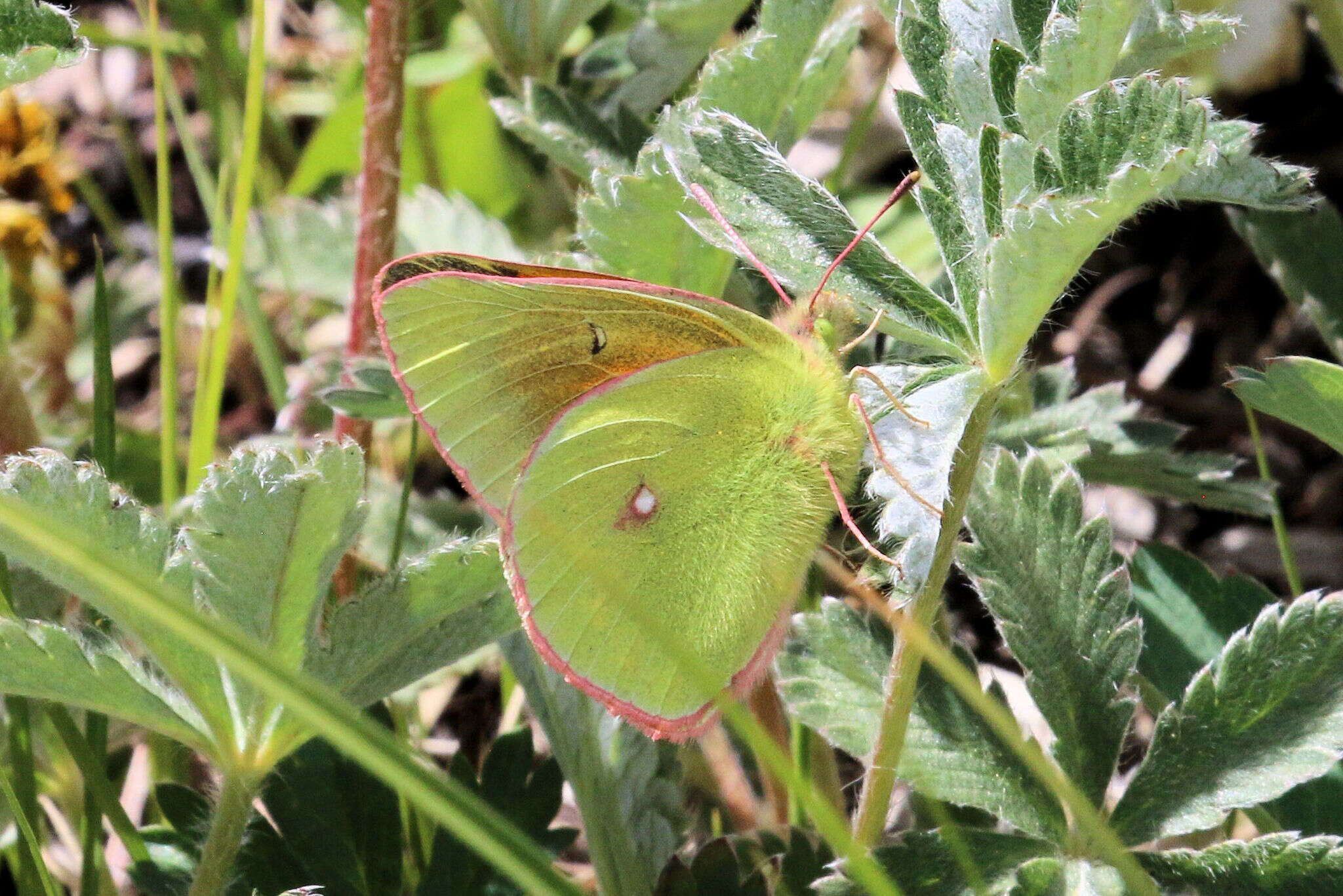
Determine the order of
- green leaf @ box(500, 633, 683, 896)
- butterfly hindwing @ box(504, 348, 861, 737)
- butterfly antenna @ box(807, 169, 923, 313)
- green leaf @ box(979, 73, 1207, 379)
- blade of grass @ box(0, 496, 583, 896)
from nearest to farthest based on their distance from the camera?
blade of grass @ box(0, 496, 583, 896)
green leaf @ box(979, 73, 1207, 379)
butterfly antenna @ box(807, 169, 923, 313)
butterfly hindwing @ box(504, 348, 861, 737)
green leaf @ box(500, 633, 683, 896)

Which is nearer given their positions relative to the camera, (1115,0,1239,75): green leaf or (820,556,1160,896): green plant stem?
(820,556,1160,896): green plant stem

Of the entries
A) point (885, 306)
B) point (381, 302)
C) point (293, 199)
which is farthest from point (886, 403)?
point (293, 199)

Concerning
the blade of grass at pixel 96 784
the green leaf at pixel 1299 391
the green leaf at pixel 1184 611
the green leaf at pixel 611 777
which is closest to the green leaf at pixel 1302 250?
the green leaf at pixel 1184 611

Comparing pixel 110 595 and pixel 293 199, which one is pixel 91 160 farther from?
pixel 110 595

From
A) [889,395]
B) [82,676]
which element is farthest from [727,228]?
[82,676]

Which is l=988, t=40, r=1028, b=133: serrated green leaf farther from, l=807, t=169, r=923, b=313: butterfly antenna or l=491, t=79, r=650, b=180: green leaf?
l=491, t=79, r=650, b=180: green leaf

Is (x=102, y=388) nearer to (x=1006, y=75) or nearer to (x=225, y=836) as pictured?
Answer: (x=225, y=836)

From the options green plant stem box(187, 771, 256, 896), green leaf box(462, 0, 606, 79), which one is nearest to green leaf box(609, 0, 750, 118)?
green leaf box(462, 0, 606, 79)
